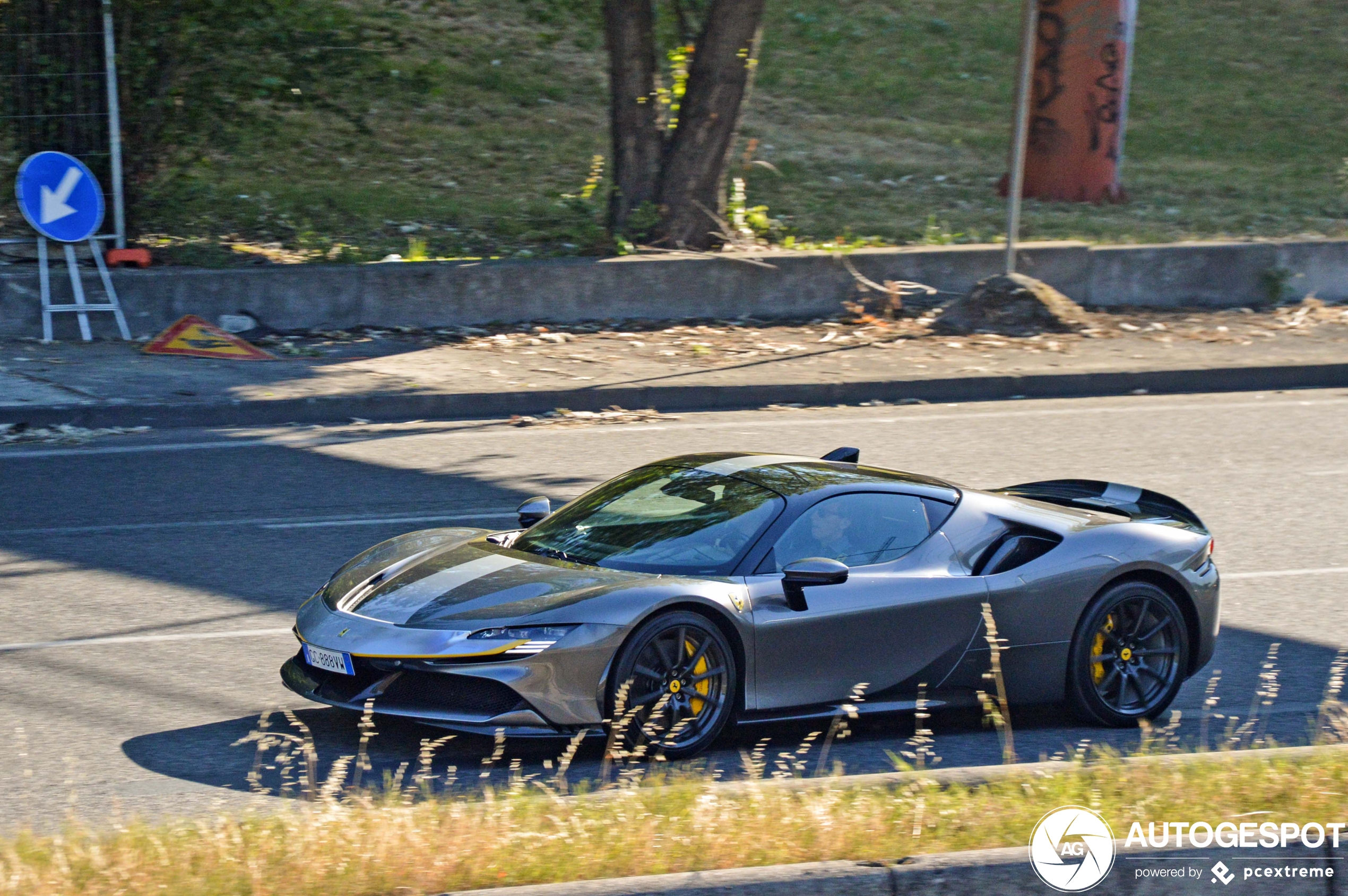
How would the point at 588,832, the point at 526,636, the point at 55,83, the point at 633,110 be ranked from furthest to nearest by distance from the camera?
the point at 633,110
the point at 55,83
the point at 526,636
the point at 588,832

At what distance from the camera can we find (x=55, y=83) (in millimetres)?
15375

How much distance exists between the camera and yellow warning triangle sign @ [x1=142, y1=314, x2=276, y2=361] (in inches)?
547

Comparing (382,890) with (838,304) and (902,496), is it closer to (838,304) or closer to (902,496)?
(902,496)

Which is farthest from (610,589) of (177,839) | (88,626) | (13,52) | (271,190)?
(271,190)

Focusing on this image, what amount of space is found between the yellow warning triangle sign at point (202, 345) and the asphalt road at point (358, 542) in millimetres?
2182

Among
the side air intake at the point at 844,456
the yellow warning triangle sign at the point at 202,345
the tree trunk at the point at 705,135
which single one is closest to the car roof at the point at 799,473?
the side air intake at the point at 844,456

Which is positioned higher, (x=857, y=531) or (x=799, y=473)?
(x=799, y=473)

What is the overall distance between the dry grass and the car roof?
1684 mm

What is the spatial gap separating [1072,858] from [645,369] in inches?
402

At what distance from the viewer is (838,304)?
16297mm

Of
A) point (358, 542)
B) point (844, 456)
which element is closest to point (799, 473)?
point (844, 456)

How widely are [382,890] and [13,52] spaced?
13994 millimetres

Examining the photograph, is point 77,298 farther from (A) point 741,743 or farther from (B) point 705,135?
(A) point 741,743

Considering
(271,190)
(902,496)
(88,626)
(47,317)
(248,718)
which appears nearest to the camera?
(248,718)
